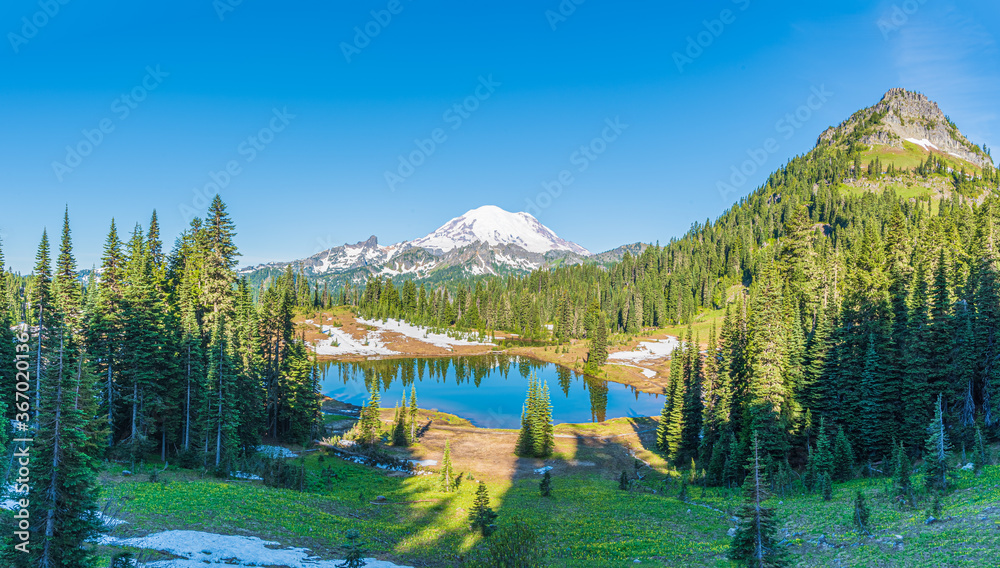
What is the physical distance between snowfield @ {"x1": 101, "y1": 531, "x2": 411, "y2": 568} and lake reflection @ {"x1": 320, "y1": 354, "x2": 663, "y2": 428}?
38719 millimetres

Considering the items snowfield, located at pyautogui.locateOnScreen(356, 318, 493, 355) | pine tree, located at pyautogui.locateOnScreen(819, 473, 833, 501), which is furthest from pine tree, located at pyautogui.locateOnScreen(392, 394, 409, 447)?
snowfield, located at pyautogui.locateOnScreen(356, 318, 493, 355)

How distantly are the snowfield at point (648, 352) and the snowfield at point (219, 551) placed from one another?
10132 cm

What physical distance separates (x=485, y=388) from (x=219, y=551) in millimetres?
78502

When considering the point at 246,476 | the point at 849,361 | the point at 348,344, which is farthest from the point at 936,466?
the point at 348,344

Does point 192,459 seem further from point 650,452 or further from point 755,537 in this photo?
point 650,452

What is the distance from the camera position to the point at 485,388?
93.2 meters

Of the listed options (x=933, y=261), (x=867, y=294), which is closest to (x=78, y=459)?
(x=867, y=294)

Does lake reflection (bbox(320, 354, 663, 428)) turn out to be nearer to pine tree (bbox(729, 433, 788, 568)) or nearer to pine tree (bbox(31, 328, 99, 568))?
pine tree (bbox(31, 328, 99, 568))

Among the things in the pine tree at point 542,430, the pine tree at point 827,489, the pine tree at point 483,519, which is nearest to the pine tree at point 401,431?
the pine tree at point 542,430

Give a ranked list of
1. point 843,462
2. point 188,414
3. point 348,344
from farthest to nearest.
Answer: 1. point 348,344
2. point 188,414
3. point 843,462

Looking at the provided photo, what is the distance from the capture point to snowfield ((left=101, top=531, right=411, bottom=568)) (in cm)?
1494

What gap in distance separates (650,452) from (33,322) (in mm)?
50852

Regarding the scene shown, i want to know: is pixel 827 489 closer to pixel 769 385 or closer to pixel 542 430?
pixel 769 385

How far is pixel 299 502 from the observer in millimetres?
25766
